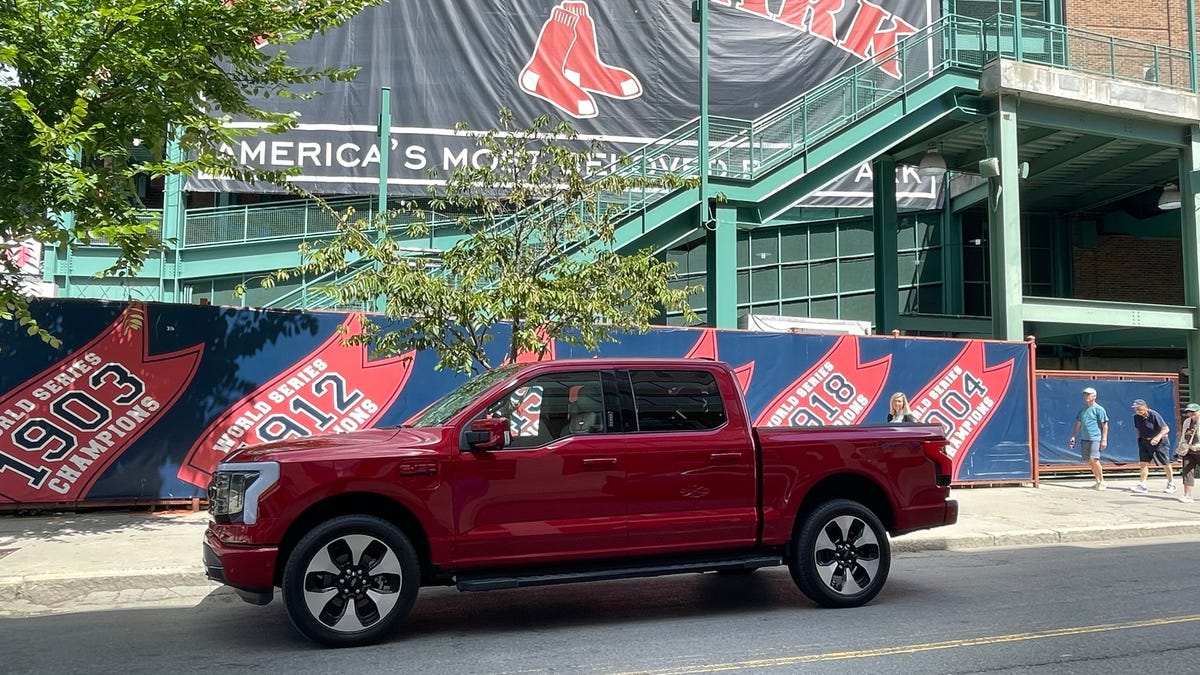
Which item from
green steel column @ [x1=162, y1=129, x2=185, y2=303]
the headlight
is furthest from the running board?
green steel column @ [x1=162, y1=129, x2=185, y2=303]

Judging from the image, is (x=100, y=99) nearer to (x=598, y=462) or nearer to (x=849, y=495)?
(x=598, y=462)

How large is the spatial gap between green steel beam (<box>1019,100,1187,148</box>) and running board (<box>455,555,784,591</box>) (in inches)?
562

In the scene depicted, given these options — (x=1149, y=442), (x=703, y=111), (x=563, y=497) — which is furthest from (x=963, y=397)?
(x=563, y=497)

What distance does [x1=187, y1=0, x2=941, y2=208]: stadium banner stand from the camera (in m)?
22.2

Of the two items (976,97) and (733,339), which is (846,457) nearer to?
(733,339)

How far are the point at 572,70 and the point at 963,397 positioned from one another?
13036 mm

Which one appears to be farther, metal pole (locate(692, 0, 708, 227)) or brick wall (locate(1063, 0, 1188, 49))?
brick wall (locate(1063, 0, 1188, 49))

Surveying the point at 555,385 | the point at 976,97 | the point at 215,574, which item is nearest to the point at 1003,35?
the point at 976,97

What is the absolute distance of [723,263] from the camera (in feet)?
53.2

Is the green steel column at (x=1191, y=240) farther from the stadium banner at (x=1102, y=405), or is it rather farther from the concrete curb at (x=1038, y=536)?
the concrete curb at (x=1038, y=536)

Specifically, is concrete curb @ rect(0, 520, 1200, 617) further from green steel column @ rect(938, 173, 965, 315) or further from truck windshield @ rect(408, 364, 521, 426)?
green steel column @ rect(938, 173, 965, 315)

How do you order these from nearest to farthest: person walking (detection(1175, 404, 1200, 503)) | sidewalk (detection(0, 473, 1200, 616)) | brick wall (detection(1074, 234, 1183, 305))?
1. sidewalk (detection(0, 473, 1200, 616))
2. person walking (detection(1175, 404, 1200, 503))
3. brick wall (detection(1074, 234, 1183, 305))

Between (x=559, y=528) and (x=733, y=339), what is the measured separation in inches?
305

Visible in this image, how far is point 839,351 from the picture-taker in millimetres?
14273
